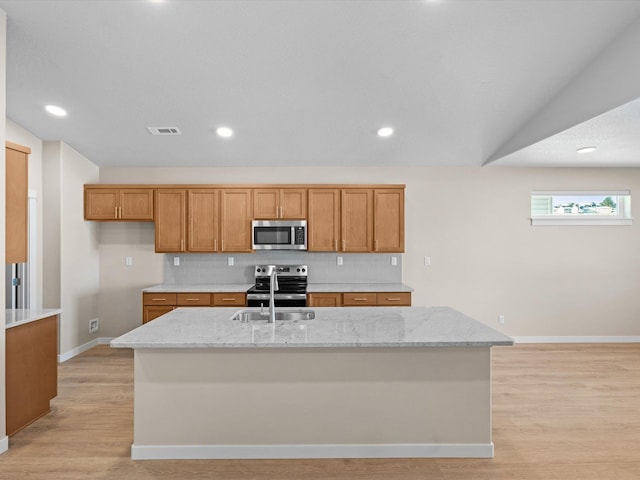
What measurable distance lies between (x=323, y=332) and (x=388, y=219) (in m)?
2.93

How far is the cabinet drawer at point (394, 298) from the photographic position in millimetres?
5125

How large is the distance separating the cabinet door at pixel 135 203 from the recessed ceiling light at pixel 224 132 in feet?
4.44

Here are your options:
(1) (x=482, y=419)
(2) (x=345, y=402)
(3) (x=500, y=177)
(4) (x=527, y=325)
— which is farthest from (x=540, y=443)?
(3) (x=500, y=177)

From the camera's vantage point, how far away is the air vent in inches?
182

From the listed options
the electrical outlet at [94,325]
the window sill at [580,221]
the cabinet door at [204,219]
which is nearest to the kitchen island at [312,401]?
the cabinet door at [204,219]

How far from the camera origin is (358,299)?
5.12 metres

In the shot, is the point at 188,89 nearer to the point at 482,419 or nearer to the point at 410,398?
the point at 410,398

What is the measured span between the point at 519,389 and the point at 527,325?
2018 millimetres

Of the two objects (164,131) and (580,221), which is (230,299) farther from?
(580,221)

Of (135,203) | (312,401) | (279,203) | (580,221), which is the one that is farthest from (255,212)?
(580,221)

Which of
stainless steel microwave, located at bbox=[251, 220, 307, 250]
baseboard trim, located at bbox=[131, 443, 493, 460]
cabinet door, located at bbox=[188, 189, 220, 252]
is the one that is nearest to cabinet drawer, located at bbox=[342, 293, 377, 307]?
stainless steel microwave, located at bbox=[251, 220, 307, 250]

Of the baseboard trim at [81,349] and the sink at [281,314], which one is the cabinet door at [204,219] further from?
the sink at [281,314]

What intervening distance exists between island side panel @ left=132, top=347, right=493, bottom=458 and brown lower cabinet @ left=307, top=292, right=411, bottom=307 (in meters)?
2.35

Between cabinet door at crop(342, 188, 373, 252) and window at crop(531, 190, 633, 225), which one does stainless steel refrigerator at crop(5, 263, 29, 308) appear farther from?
window at crop(531, 190, 633, 225)
